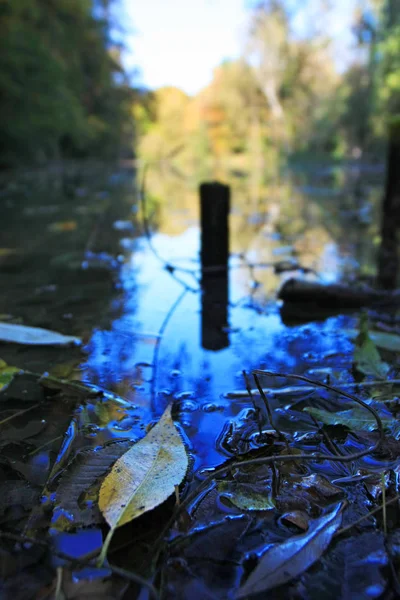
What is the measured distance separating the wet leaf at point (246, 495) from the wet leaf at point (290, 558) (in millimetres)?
97

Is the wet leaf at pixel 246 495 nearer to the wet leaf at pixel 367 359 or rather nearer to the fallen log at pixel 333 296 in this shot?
the wet leaf at pixel 367 359

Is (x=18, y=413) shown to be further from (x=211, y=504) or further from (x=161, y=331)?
(x=161, y=331)

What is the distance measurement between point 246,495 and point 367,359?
30.2 inches

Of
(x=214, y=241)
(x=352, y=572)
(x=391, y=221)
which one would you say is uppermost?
(x=391, y=221)

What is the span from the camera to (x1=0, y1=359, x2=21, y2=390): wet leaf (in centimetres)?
134

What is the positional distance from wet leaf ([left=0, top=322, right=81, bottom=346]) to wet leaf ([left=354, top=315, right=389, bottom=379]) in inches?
41.6

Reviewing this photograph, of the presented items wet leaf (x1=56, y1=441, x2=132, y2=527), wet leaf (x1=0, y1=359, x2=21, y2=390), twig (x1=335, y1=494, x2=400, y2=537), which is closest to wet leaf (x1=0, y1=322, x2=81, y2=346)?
wet leaf (x1=0, y1=359, x2=21, y2=390)

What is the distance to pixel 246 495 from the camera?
0.88m

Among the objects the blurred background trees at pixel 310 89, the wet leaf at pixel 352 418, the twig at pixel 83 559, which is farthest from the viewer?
the blurred background trees at pixel 310 89

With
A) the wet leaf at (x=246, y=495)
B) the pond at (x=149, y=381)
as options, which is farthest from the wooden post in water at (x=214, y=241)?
the wet leaf at (x=246, y=495)

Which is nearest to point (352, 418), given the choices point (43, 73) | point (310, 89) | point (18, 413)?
point (18, 413)

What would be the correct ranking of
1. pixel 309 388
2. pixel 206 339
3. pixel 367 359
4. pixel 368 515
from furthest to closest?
pixel 206 339
pixel 367 359
pixel 309 388
pixel 368 515

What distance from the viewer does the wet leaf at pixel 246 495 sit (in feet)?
2.81

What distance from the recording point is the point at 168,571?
0.72 metres
